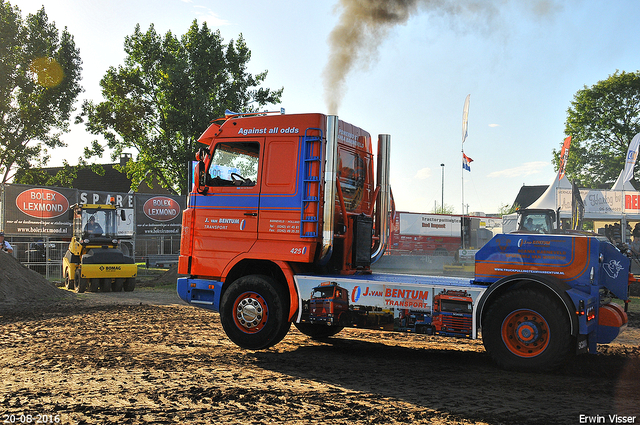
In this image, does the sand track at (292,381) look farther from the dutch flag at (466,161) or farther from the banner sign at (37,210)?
the dutch flag at (466,161)

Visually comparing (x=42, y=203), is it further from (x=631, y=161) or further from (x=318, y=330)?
(x=631, y=161)

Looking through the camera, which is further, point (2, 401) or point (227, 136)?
point (227, 136)

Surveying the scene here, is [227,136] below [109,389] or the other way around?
the other way around

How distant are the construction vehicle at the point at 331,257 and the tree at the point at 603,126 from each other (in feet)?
152

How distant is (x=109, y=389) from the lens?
5840 mm

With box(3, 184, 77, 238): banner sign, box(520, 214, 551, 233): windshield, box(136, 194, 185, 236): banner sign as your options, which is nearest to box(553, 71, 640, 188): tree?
box(520, 214, 551, 233): windshield

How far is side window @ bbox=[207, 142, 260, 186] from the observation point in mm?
8336

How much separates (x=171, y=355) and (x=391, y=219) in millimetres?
4155

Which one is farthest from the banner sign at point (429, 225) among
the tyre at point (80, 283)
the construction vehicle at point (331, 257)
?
the construction vehicle at point (331, 257)

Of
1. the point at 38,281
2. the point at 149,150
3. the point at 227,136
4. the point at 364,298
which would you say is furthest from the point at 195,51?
the point at 364,298

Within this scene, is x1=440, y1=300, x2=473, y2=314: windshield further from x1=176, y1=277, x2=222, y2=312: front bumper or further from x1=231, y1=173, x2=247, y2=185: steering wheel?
x1=231, y1=173, x2=247, y2=185: steering wheel

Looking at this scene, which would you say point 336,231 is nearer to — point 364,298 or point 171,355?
point 364,298

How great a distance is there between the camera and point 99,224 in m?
18.6

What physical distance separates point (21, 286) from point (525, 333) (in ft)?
47.8
